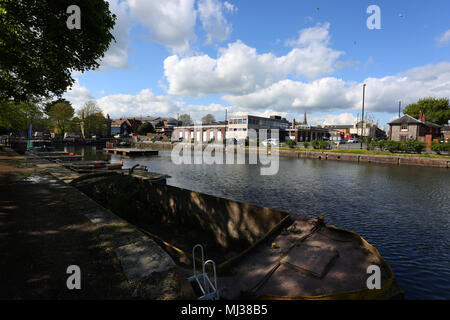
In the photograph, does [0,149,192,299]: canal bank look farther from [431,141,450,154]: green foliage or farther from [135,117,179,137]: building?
[135,117,179,137]: building

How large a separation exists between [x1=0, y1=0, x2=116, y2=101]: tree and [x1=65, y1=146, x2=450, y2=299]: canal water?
13.6 m

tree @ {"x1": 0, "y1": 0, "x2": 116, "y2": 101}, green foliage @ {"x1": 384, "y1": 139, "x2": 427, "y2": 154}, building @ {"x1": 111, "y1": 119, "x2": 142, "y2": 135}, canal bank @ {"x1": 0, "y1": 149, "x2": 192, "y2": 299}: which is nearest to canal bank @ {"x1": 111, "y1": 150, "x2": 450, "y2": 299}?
canal bank @ {"x1": 0, "y1": 149, "x2": 192, "y2": 299}

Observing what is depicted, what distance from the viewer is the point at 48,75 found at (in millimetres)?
13984

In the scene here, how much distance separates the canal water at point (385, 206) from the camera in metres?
8.45

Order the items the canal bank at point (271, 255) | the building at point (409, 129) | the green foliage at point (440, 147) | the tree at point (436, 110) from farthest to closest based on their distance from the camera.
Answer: the tree at point (436, 110) < the building at point (409, 129) < the green foliage at point (440, 147) < the canal bank at point (271, 255)

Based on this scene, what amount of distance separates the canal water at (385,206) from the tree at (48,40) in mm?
13590

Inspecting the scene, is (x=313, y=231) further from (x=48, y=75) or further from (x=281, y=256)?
(x=48, y=75)

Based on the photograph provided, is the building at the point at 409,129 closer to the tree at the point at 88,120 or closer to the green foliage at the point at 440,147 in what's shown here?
the green foliage at the point at 440,147

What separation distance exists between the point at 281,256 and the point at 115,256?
4.42 metres

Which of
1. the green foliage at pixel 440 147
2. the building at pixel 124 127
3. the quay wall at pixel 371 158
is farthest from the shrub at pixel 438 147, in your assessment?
the building at pixel 124 127

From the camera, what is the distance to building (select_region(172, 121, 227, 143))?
85.8 meters

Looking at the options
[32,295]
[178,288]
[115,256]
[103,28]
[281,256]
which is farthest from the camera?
[103,28]

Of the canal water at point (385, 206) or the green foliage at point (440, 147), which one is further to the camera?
the green foliage at point (440, 147)
